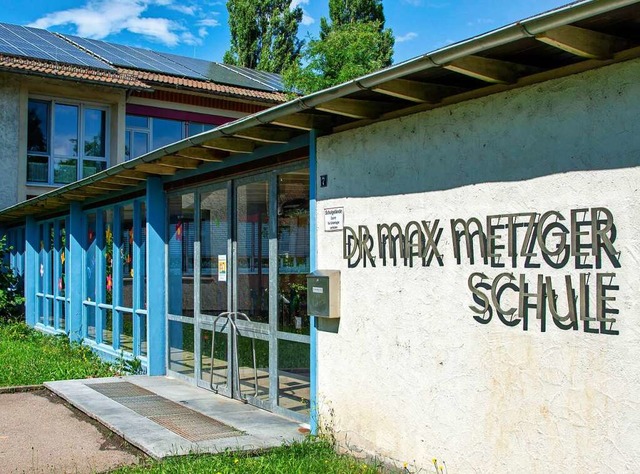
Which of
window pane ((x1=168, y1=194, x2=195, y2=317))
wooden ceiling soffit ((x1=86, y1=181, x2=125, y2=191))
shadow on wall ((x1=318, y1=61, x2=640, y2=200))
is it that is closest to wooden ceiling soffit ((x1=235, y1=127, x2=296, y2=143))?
shadow on wall ((x1=318, y1=61, x2=640, y2=200))

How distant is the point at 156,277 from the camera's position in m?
9.83

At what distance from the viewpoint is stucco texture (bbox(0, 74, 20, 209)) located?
62.0 feet

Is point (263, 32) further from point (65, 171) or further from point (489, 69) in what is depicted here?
point (489, 69)

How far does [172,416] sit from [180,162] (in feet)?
9.33

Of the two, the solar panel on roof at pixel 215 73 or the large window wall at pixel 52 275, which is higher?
the solar panel on roof at pixel 215 73

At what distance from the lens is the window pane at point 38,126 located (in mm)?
19719

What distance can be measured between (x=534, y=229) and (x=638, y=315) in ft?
2.60

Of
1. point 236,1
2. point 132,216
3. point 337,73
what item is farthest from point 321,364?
point 236,1

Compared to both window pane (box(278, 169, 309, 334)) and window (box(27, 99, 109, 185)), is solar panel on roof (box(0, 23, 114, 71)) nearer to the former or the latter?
window (box(27, 99, 109, 185))

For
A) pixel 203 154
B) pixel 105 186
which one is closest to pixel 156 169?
pixel 203 154

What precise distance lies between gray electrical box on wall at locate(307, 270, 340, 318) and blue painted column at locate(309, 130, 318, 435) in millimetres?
274

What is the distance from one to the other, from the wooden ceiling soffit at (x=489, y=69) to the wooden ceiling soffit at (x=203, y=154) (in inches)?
147

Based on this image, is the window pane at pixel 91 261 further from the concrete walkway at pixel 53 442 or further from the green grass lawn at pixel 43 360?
the concrete walkway at pixel 53 442

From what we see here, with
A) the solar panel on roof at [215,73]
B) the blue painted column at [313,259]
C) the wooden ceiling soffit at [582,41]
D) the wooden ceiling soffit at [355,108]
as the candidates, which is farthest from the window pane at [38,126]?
the wooden ceiling soffit at [582,41]
